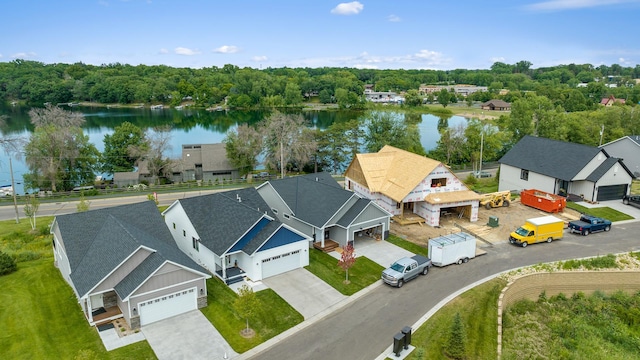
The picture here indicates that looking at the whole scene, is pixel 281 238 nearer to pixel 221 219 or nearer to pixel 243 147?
pixel 221 219

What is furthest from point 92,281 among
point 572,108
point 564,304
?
point 572,108

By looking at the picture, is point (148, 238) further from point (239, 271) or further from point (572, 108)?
point (572, 108)

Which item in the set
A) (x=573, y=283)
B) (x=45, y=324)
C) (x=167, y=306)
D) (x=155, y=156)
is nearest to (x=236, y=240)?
(x=167, y=306)

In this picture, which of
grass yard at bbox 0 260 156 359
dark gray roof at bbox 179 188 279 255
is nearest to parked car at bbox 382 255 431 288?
dark gray roof at bbox 179 188 279 255

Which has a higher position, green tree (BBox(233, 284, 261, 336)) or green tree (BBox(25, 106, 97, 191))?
green tree (BBox(25, 106, 97, 191))

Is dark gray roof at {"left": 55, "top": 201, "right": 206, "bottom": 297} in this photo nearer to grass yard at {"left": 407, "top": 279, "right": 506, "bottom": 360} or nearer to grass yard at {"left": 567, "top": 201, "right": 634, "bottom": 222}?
grass yard at {"left": 407, "top": 279, "right": 506, "bottom": 360}

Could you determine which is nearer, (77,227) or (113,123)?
(77,227)
